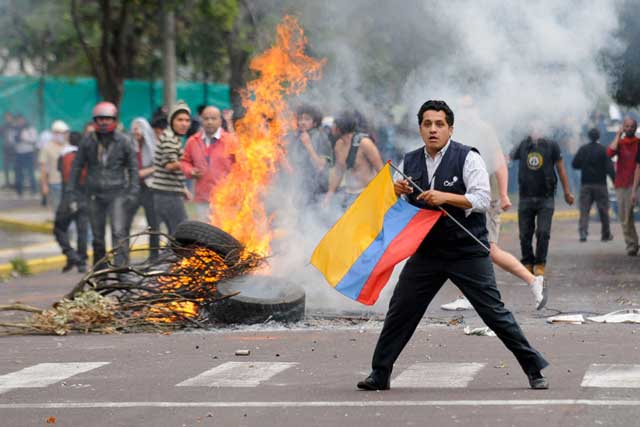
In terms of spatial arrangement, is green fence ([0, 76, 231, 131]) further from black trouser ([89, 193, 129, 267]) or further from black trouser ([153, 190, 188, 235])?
black trouser ([153, 190, 188, 235])

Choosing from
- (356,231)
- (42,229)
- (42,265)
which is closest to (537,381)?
(356,231)

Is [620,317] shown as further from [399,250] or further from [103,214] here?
[103,214]

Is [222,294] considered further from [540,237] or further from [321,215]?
[540,237]

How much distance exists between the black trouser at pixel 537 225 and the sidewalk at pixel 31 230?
6.64 metres

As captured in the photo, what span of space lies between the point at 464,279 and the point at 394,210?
64 cm

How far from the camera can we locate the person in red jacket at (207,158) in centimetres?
1384

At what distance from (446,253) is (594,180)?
12922 millimetres

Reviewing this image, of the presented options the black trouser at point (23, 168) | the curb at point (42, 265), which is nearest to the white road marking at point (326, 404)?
the curb at point (42, 265)

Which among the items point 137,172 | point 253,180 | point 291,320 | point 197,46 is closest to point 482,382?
point 291,320

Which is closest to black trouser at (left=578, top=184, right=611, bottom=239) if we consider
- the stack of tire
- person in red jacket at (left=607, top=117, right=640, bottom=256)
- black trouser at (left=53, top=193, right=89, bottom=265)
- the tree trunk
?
person in red jacket at (left=607, top=117, right=640, bottom=256)

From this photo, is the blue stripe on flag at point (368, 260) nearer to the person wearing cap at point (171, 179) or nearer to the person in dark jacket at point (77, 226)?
the person wearing cap at point (171, 179)

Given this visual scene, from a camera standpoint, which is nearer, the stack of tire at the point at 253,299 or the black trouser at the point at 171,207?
the stack of tire at the point at 253,299

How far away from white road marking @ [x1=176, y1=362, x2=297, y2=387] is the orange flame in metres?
3.59

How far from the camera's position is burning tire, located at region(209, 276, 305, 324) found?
439 inches
